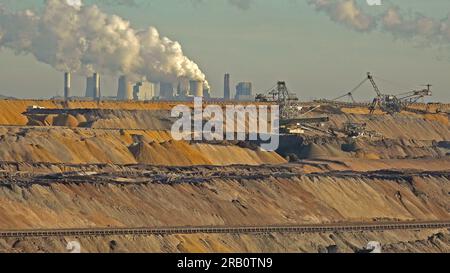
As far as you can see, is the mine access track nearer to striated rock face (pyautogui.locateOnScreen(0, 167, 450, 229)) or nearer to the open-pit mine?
the open-pit mine

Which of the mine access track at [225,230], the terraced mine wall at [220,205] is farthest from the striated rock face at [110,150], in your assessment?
the mine access track at [225,230]

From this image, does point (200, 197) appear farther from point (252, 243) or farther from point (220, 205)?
point (252, 243)

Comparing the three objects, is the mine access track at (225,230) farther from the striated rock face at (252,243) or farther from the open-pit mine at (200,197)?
the striated rock face at (252,243)

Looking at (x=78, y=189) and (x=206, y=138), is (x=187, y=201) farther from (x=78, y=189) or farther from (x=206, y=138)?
(x=206, y=138)

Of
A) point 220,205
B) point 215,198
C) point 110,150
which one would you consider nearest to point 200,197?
point 215,198

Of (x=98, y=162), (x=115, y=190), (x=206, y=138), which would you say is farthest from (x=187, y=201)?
(x=206, y=138)

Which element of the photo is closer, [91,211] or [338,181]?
[91,211]
